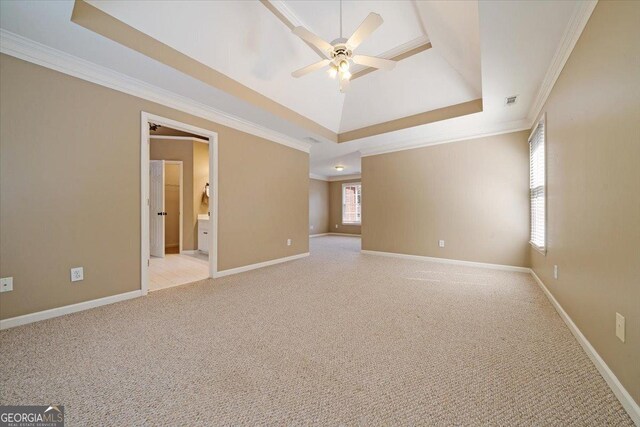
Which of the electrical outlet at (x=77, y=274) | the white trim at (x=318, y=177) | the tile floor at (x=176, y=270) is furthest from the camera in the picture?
the white trim at (x=318, y=177)

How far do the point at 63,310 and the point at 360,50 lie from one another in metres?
4.53

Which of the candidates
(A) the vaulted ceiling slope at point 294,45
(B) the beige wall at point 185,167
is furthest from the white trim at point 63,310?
(B) the beige wall at point 185,167

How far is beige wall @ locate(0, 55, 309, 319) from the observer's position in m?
2.03

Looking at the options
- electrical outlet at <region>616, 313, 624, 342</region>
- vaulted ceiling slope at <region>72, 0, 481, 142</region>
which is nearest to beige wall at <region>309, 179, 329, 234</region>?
vaulted ceiling slope at <region>72, 0, 481, 142</region>

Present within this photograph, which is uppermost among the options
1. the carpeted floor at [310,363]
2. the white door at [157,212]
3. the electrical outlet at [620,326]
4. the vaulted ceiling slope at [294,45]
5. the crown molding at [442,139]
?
the vaulted ceiling slope at [294,45]

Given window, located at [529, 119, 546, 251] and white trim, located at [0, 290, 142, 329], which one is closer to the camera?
white trim, located at [0, 290, 142, 329]

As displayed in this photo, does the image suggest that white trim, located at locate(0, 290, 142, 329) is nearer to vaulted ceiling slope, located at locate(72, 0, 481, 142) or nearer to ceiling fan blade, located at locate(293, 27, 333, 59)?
vaulted ceiling slope, located at locate(72, 0, 481, 142)

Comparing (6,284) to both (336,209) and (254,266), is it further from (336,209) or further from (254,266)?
(336,209)

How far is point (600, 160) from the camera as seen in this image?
1.50m

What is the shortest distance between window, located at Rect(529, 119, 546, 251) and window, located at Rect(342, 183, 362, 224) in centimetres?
616

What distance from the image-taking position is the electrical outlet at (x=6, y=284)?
1.97 m

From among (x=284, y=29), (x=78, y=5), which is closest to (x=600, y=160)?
(x=284, y=29)

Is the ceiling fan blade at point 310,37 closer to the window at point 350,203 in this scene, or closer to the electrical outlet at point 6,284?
the electrical outlet at point 6,284

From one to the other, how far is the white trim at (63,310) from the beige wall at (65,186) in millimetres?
45
